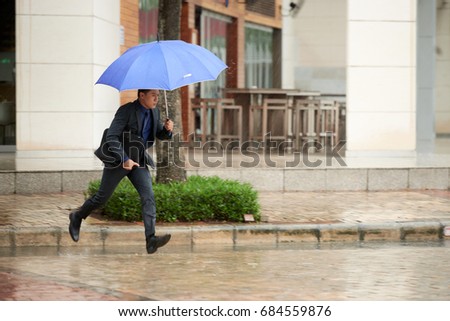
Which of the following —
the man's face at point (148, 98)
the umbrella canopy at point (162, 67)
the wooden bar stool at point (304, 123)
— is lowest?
the wooden bar stool at point (304, 123)

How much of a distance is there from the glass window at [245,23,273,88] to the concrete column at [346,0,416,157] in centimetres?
1344

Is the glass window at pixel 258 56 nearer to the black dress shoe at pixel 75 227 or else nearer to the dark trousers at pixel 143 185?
the black dress shoe at pixel 75 227

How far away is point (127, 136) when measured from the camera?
10.2 meters

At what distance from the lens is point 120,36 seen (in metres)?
20.5

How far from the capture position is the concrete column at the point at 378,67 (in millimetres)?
18844

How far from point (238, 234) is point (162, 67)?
2.53 m

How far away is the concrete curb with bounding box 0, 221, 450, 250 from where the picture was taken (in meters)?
11.9

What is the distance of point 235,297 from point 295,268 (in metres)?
1.72

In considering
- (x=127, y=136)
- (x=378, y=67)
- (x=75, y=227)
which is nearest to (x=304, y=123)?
(x=378, y=67)

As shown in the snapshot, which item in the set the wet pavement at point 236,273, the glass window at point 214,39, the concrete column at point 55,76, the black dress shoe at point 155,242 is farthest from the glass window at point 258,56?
the black dress shoe at point 155,242

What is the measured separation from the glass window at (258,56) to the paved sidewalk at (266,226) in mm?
18680

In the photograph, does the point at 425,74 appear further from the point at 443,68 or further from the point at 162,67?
the point at 162,67

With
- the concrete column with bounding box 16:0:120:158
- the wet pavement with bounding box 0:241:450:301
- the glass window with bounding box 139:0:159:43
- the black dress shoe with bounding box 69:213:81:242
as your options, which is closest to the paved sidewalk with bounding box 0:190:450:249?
the wet pavement with bounding box 0:241:450:301

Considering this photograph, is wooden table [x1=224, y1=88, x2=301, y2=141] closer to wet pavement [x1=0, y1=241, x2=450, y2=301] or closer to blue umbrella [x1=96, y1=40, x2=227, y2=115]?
wet pavement [x1=0, y1=241, x2=450, y2=301]
